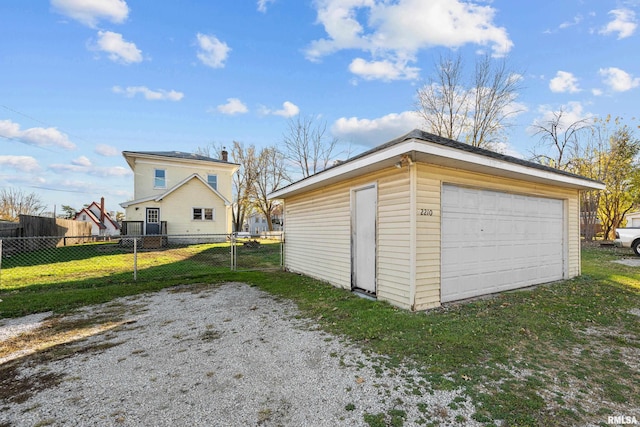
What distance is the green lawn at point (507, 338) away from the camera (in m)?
2.33

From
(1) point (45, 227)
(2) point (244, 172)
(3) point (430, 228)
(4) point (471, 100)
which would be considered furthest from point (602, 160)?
(1) point (45, 227)

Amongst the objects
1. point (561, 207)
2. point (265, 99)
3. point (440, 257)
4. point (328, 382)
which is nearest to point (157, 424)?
point (328, 382)

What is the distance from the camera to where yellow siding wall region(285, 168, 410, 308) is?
498cm

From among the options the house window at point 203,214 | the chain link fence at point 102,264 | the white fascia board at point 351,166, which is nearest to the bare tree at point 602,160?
the white fascia board at point 351,166

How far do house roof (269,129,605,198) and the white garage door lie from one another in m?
0.53

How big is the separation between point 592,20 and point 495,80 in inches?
341

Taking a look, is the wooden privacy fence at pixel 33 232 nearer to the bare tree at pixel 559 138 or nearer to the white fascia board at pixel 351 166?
the white fascia board at pixel 351 166

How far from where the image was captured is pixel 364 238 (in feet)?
19.9

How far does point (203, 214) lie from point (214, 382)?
58.2 feet

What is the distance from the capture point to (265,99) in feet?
43.5

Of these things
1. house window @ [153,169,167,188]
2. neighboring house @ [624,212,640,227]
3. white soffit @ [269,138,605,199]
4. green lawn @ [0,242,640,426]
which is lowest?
green lawn @ [0,242,640,426]

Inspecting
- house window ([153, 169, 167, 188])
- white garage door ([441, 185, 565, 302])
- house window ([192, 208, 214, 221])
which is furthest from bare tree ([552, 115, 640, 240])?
house window ([153, 169, 167, 188])

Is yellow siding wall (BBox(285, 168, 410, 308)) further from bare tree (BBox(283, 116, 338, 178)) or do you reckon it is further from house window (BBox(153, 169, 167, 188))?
bare tree (BBox(283, 116, 338, 178))

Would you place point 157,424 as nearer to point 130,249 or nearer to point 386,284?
→ point 386,284
